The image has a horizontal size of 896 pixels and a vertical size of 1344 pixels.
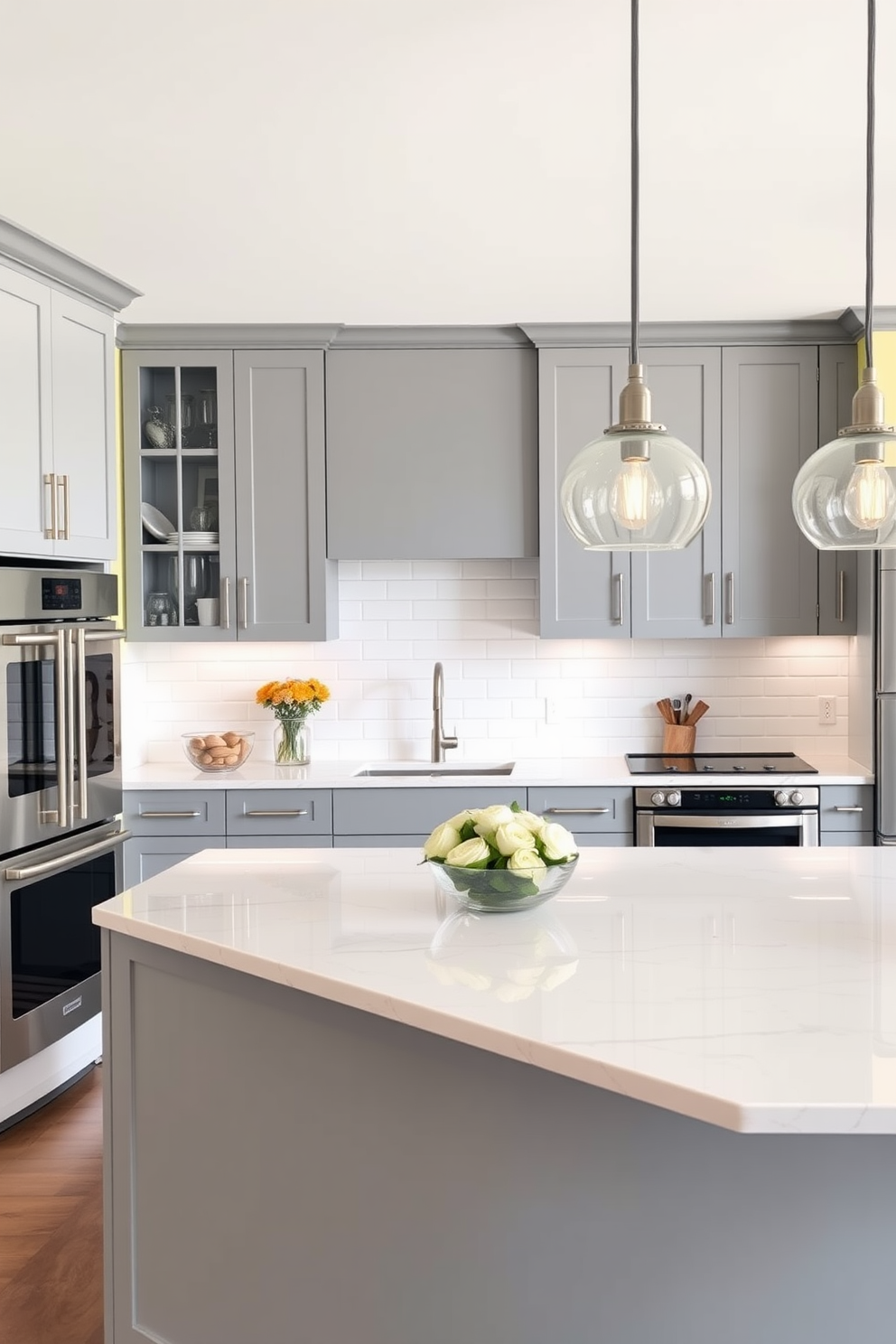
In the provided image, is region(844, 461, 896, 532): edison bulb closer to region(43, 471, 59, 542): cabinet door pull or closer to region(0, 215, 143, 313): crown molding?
region(0, 215, 143, 313): crown molding

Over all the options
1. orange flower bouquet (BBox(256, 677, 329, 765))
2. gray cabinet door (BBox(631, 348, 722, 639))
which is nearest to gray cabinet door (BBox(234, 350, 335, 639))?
orange flower bouquet (BBox(256, 677, 329, 765))

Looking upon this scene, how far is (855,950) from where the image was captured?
→ 1.87 metres

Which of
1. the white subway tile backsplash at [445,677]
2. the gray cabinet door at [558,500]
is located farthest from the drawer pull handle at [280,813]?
the gray cabinet door at [558,500]

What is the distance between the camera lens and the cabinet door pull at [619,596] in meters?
4.40

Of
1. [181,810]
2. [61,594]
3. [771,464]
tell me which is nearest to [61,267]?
[61,594]

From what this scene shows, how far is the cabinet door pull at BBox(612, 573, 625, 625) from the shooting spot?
173 inches

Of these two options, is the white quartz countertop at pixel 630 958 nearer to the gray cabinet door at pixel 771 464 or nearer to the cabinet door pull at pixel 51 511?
the cabinet door pull at pixel 51 511

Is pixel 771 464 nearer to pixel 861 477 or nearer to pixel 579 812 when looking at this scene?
pixel 579 812

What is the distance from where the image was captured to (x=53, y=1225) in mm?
2902

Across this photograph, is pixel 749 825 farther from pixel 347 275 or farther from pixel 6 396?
pixel 6 396

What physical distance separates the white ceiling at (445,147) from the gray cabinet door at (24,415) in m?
0.23

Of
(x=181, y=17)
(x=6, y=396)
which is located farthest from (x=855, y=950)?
(x=6, y=396)

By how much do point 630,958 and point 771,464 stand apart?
301 cm

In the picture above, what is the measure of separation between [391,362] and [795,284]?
1.54 m
